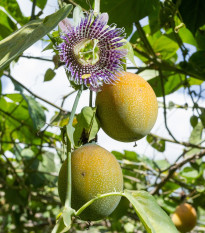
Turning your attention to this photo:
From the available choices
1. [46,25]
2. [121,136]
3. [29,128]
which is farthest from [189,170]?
[46,25]

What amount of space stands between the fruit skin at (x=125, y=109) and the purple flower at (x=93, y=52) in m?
0.02

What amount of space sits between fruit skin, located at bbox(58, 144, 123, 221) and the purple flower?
13cm

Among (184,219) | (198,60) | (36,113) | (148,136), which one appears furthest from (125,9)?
(184,219)

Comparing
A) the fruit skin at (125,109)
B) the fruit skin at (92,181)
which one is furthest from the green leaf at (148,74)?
the fruit skin at (92,181)

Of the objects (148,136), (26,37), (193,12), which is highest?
(26,37)

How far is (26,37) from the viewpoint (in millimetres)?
519

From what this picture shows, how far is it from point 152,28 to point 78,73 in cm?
Result: 75

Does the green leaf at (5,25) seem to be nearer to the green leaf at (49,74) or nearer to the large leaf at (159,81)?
the green leaf at (49,74)

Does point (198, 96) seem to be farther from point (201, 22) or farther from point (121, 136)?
point (121, 136)

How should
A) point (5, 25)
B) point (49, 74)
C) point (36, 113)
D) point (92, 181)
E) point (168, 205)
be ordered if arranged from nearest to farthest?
point (92, 181) → point (49, 74) → point (5, 25) → point (36, 113) → point (168, 205)

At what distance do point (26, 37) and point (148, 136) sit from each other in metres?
1.35

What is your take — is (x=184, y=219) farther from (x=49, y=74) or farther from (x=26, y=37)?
(x=26, y=37)

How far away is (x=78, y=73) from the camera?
0.72 metres

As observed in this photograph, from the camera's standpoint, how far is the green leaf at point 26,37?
49 centimetres
